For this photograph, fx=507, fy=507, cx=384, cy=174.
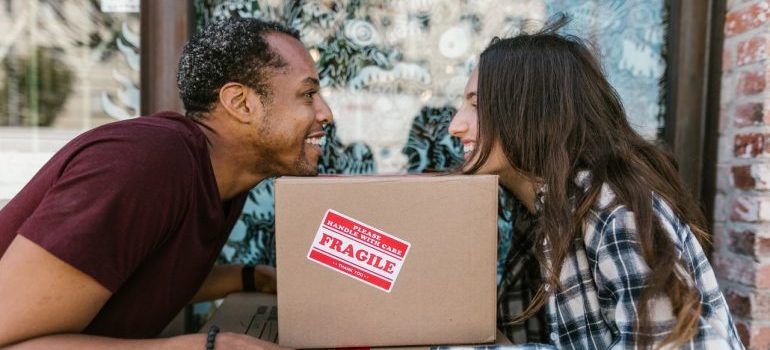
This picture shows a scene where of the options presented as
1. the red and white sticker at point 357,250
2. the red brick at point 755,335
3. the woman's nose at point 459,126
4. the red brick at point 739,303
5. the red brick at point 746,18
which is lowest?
the red brick at point 755,335

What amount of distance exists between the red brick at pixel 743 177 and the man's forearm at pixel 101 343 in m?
1.39

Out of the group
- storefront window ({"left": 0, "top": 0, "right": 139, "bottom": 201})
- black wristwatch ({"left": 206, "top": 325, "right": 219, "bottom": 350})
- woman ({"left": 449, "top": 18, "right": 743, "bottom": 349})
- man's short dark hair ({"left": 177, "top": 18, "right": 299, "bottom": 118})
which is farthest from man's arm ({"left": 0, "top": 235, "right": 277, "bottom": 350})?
storefront window ({"left": 0, "top": 0, "right": 139, "bottom": 201})

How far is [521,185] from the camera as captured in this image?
116 centimetres

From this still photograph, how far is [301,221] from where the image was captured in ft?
2.74

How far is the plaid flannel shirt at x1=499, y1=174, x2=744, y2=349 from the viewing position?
0.82 metres

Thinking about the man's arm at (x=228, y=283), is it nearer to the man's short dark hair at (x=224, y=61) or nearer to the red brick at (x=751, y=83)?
the man's short dark hair at (x=224, y=61)

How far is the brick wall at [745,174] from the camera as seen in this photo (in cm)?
131

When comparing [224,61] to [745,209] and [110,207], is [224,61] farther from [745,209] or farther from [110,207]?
[745,209]

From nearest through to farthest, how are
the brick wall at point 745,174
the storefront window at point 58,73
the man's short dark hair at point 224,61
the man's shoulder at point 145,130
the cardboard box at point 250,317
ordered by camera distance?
the man's shoulder at point 145,130
the cardboard box at point 250,317
the man's short dark hair at point 224,61
the brick wall at point 745,174
the storefront window at point 58,73

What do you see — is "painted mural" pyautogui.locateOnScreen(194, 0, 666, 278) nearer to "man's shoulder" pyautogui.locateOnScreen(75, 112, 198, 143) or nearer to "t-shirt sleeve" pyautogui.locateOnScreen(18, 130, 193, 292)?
"man's shoulder" pyautogui.locateOnScreen(75, 112, 198, 143)

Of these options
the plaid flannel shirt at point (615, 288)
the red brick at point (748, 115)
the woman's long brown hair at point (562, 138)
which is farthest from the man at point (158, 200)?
the red brick at point (748, 115)

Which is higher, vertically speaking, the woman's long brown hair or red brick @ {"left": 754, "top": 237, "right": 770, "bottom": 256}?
the woman's long brown hair

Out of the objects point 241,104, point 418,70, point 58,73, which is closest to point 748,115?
point 418,70

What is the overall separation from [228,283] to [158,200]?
1.82ft
